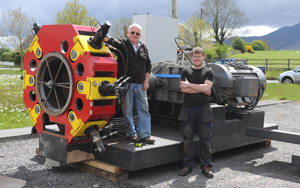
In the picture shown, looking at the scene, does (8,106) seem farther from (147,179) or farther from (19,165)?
(147,179)

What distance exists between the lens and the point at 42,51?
4887mm

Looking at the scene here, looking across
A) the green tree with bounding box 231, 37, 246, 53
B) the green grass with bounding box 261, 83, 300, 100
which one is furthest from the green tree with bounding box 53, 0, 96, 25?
the green tree with bounding box 231, 37, 246, 53

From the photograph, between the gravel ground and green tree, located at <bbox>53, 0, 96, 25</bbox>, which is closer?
the gravel ground

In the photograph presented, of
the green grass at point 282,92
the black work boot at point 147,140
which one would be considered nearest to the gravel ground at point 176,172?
the black work boot at point 147,140

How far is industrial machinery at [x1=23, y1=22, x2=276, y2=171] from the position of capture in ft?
14.1

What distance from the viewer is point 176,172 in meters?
5.11

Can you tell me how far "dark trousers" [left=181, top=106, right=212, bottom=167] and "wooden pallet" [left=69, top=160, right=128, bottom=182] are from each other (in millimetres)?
904

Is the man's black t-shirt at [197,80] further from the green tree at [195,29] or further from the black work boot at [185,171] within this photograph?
the green tree at [195,29]

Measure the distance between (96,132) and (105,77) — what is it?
0.70 meters

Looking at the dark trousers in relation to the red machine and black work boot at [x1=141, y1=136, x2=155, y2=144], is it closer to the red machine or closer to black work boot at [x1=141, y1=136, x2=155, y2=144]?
black work boot at [x1=141, y1=136, x2=155, y2=144]

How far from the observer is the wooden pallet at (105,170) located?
15.2 ft

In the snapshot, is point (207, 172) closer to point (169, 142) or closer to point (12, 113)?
point (169, 142)

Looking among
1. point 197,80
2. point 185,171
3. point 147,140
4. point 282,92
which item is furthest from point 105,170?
point 282,92

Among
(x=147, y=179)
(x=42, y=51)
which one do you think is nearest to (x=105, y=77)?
(x=42, y=51)
